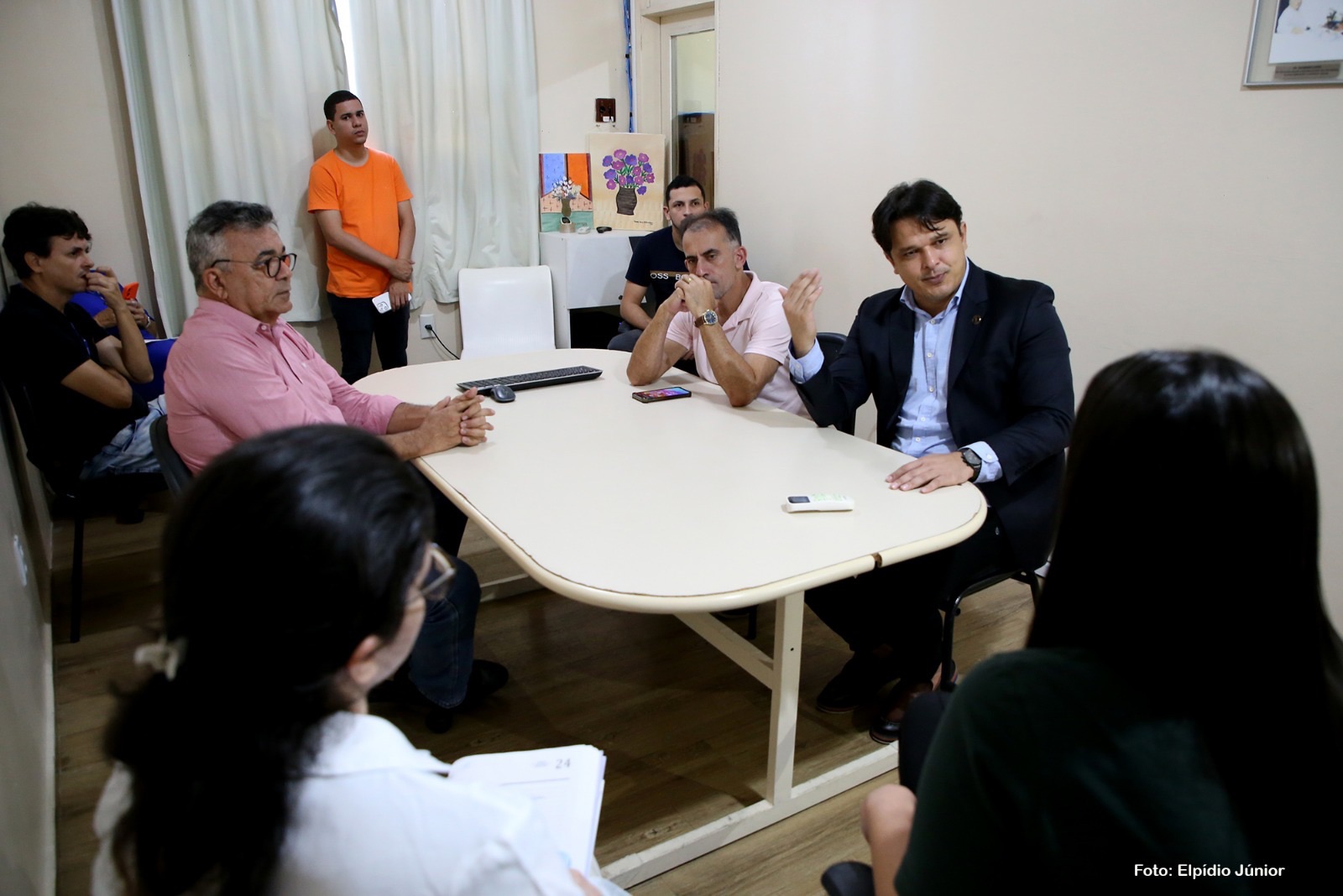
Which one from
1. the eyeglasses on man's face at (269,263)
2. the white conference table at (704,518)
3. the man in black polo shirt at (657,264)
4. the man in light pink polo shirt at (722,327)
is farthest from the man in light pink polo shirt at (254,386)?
the man in black polo shirt at (657,264)

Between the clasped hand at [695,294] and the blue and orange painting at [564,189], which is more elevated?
the blue and orange painting at [564,189]

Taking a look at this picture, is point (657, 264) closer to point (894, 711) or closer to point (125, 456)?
point (125, 456)

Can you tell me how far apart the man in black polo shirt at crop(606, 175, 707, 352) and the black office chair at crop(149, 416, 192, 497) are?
215 centimetres

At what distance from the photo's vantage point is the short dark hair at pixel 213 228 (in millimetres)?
1886

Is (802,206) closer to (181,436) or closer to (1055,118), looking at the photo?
(1055,118)

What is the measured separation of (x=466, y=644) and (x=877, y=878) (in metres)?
1.21

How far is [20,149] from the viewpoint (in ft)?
12.0

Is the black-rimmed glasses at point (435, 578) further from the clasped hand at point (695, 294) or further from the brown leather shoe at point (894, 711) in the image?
the clasped hand at point (695, 294)

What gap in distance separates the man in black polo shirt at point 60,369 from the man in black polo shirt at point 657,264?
1.91 meters

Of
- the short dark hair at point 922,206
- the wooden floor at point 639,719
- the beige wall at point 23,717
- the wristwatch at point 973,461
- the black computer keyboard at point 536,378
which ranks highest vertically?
the short dark hair at point 922,206

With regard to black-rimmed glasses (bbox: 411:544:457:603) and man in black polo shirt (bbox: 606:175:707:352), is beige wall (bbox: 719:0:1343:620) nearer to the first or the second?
man in black polo shirt (bbox: 606:175:707:352)

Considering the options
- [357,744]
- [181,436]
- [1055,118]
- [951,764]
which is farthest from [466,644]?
[1055,118]

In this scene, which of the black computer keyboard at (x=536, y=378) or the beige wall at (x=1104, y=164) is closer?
the beige wall at (x=1104, y=164)

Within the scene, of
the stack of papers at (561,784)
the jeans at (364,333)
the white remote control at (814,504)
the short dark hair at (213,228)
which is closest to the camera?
the stack of papers at (561,784)
